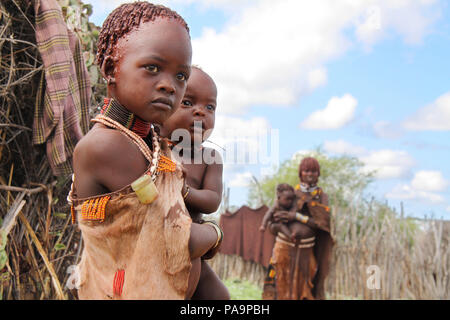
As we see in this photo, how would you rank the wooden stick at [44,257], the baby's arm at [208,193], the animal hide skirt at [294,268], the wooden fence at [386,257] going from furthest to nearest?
the wooden fence at [386,257]
the animal hide skirt at [294,268]
the wooden stick at [44,257]
the baby's arm at [208,193]

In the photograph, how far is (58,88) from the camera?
2609 mm

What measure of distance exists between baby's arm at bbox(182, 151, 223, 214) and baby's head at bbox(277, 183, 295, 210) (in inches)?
179

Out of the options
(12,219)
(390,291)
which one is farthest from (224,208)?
(12,219)

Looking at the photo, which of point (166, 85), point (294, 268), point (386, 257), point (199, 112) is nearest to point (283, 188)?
point (294, 268)

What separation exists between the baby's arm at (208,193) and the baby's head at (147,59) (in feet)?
1.02

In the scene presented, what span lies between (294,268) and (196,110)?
16.3 feet

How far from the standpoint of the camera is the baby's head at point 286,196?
19.9 feet

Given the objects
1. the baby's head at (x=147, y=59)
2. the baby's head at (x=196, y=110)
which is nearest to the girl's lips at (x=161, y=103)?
the baby's head at (x=147, y=59)

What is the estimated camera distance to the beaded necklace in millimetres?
1201

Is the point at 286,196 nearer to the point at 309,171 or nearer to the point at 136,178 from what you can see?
the point at 309,171

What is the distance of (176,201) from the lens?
1.17 metres

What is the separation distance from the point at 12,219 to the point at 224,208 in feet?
22.2

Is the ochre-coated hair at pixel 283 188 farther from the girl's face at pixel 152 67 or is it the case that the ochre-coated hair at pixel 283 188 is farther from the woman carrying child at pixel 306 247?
the girl's face at pixel 152 67
